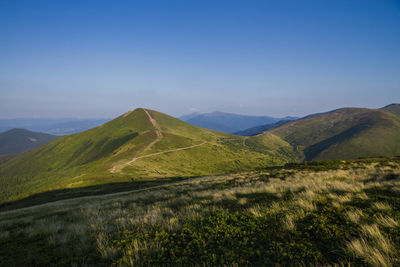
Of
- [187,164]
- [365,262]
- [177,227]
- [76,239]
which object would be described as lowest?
[187,164]

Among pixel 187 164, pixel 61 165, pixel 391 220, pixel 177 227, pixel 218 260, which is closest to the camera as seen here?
pixel 218 260

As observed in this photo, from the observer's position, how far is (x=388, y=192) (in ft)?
26.9

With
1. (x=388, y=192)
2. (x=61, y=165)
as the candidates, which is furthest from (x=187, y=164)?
(x=61, y=165)

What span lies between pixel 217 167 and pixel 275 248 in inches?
5520

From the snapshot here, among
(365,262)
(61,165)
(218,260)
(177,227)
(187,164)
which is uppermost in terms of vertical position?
(365,262)

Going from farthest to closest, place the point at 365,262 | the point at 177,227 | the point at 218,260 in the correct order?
the point at 177,227, the point at 218,260, the point at 365,262

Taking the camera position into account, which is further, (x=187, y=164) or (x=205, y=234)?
(x=187, y=164)

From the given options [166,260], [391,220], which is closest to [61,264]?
[166,260]

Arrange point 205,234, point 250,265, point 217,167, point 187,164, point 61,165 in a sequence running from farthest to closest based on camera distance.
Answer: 1. point 61,165
2. point 217,167
3. point 187,164
4. point 205,234
5. point 250,265

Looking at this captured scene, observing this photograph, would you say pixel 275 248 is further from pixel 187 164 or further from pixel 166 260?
pixel 187 164

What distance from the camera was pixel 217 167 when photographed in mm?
141875

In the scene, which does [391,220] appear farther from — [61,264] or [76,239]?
[76,239]

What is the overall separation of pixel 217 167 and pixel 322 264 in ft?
462

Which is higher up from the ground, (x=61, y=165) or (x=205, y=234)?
(x=205, y=234)
